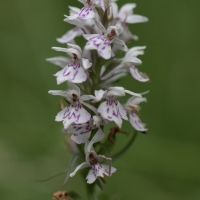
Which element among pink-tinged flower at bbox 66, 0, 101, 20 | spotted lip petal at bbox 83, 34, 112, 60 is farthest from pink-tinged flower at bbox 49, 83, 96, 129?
pink-tinged flower at bbox 66, 0, 101, 20

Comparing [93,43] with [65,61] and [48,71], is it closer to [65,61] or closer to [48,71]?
[65,61]

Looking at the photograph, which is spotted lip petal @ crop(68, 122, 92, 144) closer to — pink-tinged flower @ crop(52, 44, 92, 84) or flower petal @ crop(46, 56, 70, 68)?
pink-tinged flower @ crop(52, 44, 92, 84)

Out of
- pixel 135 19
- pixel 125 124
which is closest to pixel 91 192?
pixel 135 19

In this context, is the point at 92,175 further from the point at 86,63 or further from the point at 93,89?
the point at 86,63

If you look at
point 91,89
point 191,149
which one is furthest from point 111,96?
point 191,149

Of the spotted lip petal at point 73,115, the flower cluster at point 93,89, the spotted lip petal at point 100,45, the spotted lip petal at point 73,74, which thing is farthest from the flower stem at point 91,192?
the spotted lip petal at point 100,45

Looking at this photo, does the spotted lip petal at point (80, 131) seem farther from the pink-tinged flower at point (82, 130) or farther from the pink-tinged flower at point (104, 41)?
the pink-tinged flower at point (104, 41)
